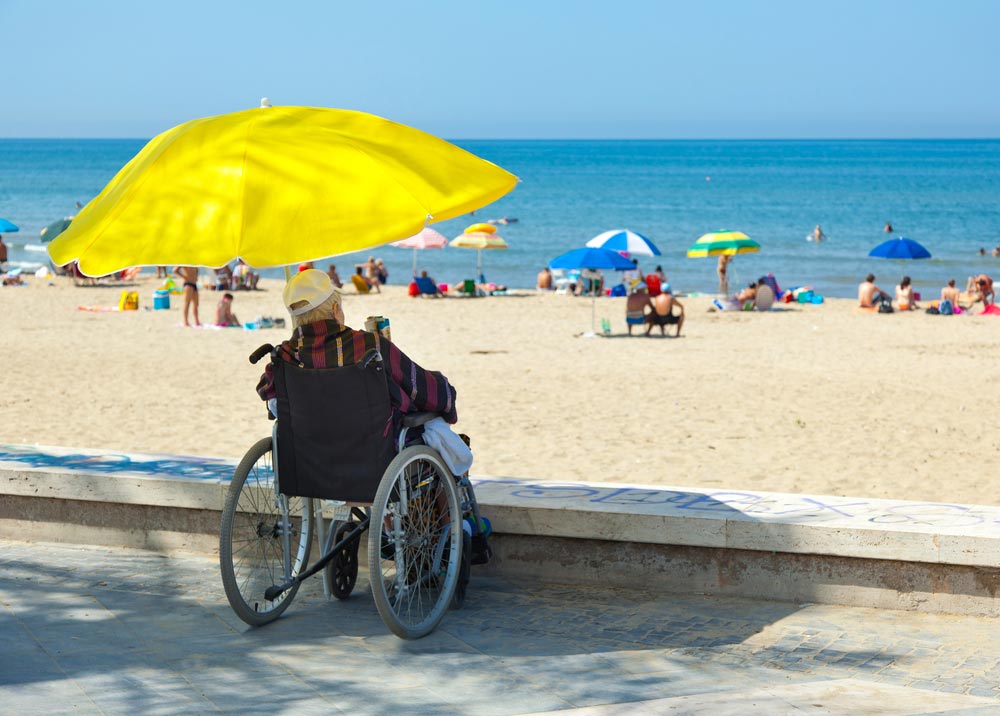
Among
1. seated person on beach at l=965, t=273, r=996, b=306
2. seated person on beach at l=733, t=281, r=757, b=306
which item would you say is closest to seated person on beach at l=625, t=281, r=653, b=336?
seated person on beach at l=733, t=281, r=757, b=306

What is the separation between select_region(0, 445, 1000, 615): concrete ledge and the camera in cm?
474

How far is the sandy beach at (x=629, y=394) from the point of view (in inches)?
397

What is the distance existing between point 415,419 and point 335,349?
1.35ft

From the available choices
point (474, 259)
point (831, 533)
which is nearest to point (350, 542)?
point (831, 533)

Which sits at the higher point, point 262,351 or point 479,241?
point 479,241

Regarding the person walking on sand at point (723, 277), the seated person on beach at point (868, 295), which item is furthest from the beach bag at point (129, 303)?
the seated person on beach at point (868, 295)

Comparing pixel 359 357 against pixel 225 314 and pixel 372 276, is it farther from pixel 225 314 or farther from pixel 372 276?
pixel 372 276

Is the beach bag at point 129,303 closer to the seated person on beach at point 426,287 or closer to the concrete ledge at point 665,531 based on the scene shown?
the seated person on beach at point 426,287

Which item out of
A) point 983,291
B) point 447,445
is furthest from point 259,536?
point 983,291

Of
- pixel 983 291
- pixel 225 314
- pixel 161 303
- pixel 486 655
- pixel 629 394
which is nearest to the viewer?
pixel 486 655

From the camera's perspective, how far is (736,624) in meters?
4.71

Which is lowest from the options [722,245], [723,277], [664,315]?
[664,315]

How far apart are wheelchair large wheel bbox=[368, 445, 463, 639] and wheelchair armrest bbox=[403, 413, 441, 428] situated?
0.13 meters

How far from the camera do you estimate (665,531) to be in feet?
16.3
